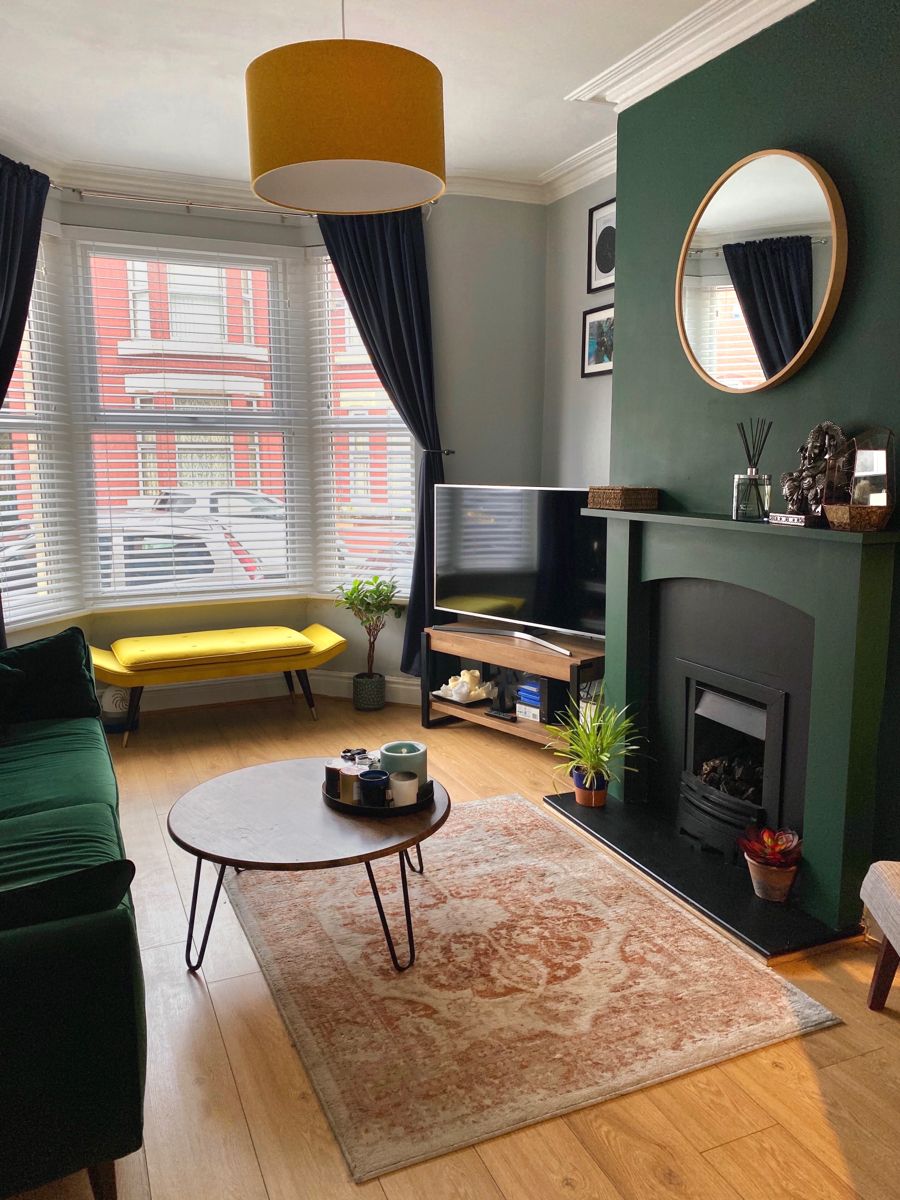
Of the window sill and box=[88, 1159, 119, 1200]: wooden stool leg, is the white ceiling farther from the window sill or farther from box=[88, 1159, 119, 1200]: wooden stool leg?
box=[88, 1159, 119, 1200]: wooden stool leg

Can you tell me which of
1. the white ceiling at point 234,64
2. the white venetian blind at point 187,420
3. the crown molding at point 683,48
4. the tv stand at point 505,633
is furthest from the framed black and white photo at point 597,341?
the white venetian blind at point 187,420

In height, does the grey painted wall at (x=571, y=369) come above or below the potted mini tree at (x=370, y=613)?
above

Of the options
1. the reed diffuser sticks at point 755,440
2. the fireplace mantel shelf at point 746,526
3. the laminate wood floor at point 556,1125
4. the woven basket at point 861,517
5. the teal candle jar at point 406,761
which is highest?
the reed diffuser sticks at point 755,440

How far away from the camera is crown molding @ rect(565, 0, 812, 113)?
8.59ft

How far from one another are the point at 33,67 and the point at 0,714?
2.28m

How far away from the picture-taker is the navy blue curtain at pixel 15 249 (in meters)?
3.84

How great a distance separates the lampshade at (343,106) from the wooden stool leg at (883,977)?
213cm

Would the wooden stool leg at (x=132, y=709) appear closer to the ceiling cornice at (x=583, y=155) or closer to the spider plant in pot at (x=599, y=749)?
the spider plant in pot at (x=599, y=749)

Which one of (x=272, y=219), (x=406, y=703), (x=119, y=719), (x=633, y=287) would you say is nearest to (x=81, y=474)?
(x=119, y=719)

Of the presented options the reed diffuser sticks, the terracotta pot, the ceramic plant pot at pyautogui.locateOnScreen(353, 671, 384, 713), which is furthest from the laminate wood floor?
the ceramic plant pot at pyautogui.locateOnScreen(353, 671, 384, 713)

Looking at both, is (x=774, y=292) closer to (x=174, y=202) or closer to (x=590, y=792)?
(x=590, y=792)

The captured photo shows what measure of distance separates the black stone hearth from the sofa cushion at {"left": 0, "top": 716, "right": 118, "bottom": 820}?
1640 mm

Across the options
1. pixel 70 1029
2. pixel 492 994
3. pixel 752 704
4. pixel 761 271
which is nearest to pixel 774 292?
pixel 761 271

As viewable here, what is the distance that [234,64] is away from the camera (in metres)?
3.16
